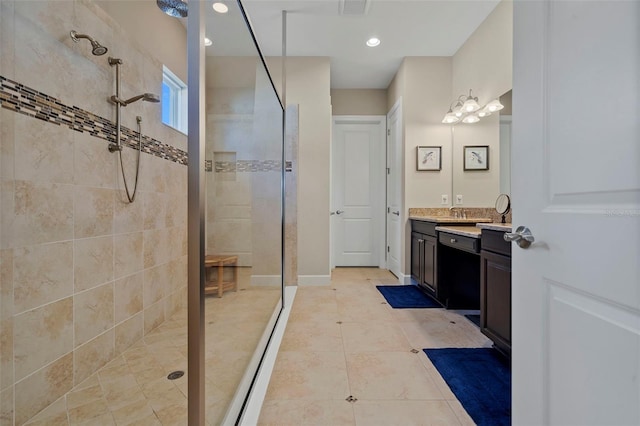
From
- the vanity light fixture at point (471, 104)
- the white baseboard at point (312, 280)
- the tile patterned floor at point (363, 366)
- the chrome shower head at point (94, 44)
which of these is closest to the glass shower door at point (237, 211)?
the tile patterned floor at point (363, 366)

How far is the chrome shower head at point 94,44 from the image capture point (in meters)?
1.52

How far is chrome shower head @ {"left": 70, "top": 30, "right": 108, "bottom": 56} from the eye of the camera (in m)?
1.52

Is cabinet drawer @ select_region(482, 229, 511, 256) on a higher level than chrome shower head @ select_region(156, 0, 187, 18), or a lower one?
lower

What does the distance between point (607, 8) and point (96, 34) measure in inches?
93.1

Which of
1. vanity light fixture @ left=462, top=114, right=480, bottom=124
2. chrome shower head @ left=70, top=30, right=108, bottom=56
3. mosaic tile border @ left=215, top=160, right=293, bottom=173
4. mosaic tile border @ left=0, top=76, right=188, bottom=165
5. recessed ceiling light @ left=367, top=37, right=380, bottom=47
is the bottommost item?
mosaic tile border @ left=215, top=160, right=293, bottom=173

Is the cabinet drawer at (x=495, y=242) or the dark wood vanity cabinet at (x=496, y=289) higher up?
the cabinet drawer at (x=495, y=242)

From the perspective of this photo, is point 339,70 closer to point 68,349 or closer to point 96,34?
point 96,34

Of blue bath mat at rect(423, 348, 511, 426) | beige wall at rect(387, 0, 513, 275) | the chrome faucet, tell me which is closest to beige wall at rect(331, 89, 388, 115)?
beige wall at rect(387, 0, 513, 275)

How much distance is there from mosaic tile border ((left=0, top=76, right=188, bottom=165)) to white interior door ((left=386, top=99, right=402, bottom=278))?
290 cm

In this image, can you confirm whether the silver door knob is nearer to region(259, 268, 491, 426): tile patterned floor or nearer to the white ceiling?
region(259, 268, 491, 426): tile patterned floor

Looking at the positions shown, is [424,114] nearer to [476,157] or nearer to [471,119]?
[471,119]

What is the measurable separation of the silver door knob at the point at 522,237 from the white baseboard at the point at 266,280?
1495mm

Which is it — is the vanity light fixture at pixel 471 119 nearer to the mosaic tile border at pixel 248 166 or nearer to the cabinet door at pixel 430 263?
the cabinet door at pixel 430 263

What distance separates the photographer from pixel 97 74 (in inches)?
66.7
